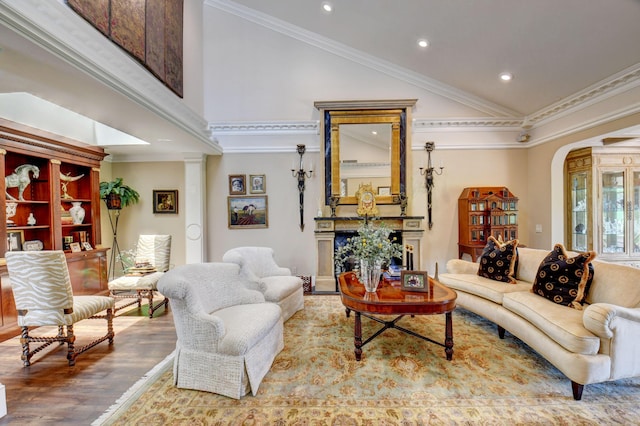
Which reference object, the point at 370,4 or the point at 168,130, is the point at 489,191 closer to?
the point at 370,4

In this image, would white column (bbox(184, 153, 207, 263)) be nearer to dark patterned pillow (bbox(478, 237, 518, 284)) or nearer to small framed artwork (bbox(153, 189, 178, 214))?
small framed artwork (bbox(153, 189, 178, 214))

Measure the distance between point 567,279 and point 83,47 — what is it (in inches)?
179

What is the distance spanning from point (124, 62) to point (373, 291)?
127 inches

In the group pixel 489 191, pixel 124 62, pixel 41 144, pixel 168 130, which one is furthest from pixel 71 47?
pixel 489 191

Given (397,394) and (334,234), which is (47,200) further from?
(397,394)

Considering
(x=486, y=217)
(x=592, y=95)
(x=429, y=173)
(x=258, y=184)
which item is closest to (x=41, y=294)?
(x=258, y=184)

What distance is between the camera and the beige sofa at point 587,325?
6.73 ft

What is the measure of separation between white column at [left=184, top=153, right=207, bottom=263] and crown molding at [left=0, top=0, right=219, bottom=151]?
1.84 metres

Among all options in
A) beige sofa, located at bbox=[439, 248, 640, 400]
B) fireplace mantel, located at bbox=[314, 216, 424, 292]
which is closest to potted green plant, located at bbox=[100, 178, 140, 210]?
fireplace mantel, located at bbox=[314, 216, 424, 292]

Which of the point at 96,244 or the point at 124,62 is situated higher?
the point at 124,62

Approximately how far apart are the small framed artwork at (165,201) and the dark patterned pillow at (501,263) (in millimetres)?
5327

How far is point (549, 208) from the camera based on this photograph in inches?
189

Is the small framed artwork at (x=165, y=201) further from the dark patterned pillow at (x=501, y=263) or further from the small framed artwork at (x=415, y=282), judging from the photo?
the dark patterned pillow at (x=501, y=263)

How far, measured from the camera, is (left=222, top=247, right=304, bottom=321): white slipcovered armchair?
306cm
